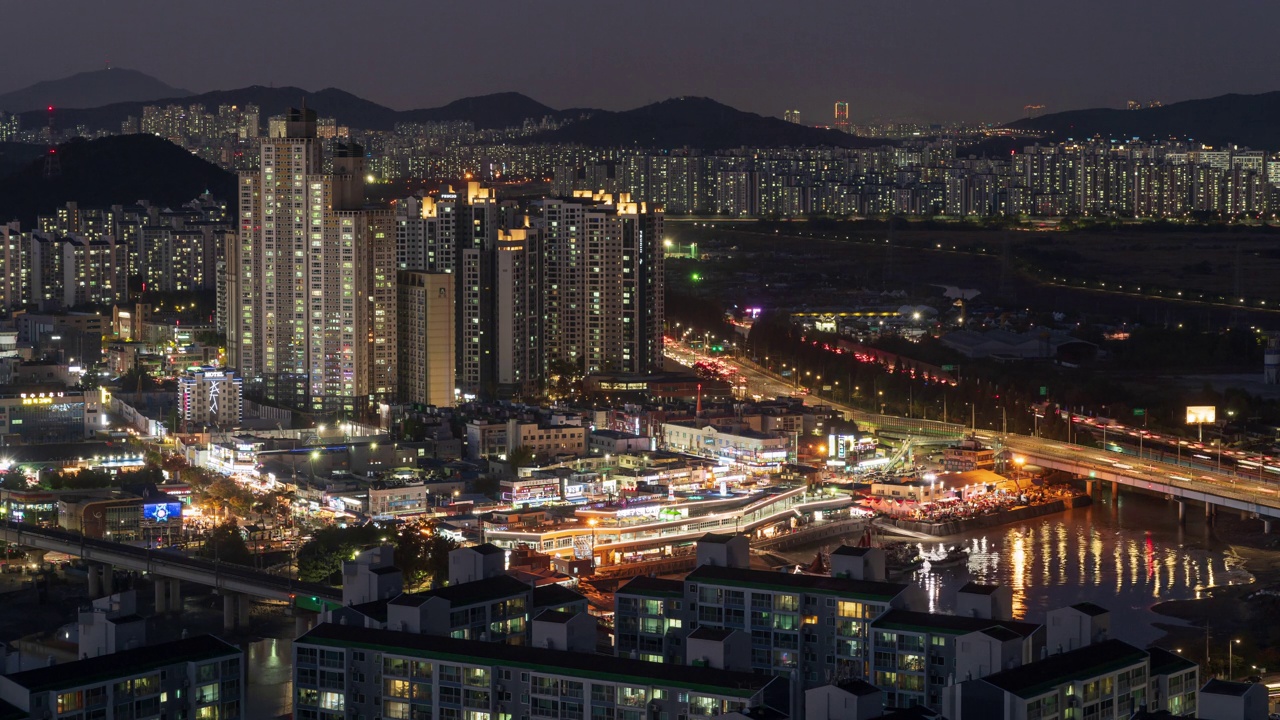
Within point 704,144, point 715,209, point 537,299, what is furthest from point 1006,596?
point 704,144

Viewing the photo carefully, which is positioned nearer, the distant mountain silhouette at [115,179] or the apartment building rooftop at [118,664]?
the apartment building rooftop at [118,664]

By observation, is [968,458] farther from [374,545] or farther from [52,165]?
[52,165]

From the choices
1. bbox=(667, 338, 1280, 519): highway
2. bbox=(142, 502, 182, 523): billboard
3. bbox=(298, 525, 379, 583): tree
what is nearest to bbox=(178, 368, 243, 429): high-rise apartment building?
bbox=(142, 502, 182, 523): billboard

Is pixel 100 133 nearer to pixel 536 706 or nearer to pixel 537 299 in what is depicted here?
pixel 537 299

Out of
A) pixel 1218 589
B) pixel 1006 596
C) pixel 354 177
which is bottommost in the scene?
pixel 1218 589

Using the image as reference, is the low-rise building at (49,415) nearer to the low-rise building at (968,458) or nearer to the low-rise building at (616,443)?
the low-rise building at (616,443)

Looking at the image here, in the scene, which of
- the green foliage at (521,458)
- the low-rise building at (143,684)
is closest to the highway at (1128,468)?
the green foliage at (521,458)

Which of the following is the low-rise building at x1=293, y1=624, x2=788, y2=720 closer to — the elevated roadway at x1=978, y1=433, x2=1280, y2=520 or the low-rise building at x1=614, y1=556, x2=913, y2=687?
the low-rise building at x1=614, y1=556, x2=913, y2=687
